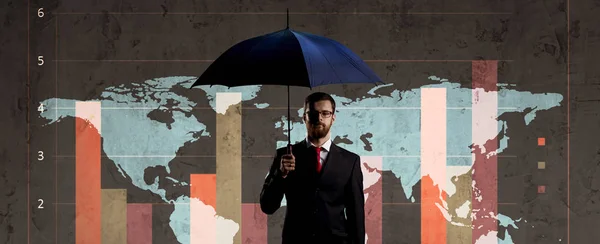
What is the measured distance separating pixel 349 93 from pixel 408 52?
454 mm

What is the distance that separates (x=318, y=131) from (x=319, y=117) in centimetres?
6

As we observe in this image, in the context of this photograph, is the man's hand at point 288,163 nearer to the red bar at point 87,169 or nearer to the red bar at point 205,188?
the red bar at point 205,188

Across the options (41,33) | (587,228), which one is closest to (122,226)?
(41,33)

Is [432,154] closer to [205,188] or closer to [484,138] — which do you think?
[484,138]

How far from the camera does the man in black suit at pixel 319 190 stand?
10.0ft

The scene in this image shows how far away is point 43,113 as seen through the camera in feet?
16.5

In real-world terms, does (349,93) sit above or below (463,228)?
above

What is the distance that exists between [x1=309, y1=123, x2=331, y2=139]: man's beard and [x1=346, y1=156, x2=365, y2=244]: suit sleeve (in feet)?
0.59

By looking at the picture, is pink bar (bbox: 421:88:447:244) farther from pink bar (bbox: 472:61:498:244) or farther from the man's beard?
the man's beard

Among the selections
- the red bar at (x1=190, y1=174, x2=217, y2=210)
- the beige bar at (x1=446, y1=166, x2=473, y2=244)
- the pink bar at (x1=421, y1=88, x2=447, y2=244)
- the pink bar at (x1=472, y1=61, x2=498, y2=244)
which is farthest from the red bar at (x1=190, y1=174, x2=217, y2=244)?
the pink bar at (x1=472, y1=61, x2=498, y2=244)

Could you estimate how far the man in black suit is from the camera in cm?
306

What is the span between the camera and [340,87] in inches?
197

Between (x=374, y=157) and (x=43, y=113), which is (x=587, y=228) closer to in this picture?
(x=374, y=157)

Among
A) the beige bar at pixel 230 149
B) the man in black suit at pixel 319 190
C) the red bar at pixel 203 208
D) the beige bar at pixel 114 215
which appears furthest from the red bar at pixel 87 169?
the man in black suit at pixel 319 190
